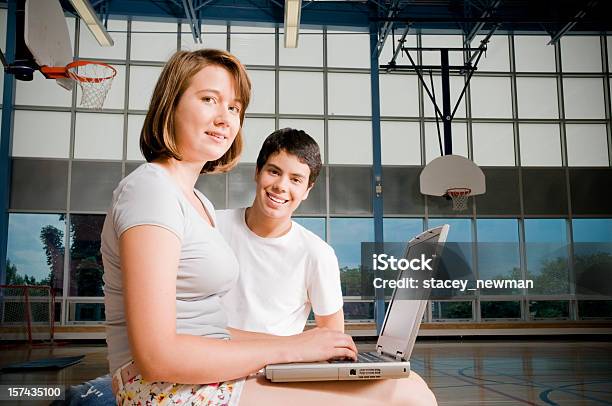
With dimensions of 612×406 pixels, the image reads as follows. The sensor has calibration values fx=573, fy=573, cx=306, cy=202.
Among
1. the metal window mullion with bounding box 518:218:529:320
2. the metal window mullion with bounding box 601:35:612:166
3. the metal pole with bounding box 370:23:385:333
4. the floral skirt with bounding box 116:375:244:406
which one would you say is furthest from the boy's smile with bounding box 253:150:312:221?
the metal window mullion with bounding box 601:35:612:166

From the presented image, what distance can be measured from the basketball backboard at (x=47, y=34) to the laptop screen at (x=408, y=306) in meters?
5.21

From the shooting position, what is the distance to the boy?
1521 millimetres

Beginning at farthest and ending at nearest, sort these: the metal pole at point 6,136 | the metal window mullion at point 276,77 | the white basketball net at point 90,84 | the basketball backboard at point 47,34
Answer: the metal window mullion at point 276,77, the metal pole at point 6,136, the white basketball net at point 90,84, the basketball backboard at point 47,34

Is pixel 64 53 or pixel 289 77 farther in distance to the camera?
pixel 289 77

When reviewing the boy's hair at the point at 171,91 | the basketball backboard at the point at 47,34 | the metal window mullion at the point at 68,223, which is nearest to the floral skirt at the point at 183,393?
the boy's hair at the point at 171,91

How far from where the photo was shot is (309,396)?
79cm

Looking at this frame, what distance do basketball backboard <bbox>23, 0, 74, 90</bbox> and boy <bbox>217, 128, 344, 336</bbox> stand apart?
4.72 m

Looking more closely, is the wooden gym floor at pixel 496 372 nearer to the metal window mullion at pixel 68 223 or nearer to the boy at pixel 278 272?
the metal window mullion at pixel 68 223

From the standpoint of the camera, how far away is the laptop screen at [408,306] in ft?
Result: 3.42

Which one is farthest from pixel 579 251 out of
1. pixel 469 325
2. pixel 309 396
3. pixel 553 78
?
pixel 309 396

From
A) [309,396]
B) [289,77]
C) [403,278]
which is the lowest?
[309,396]

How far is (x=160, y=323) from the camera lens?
2.30 feet

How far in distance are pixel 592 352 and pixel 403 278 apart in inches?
297

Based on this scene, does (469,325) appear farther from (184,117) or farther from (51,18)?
(184,117)
